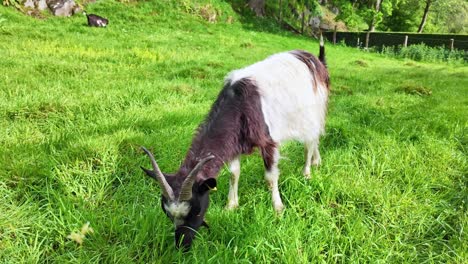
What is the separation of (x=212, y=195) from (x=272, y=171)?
0.71m

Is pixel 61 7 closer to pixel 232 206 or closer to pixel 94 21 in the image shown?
pixel 94 21

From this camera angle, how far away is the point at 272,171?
357cm

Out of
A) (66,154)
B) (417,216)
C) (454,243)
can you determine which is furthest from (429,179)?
(66,154)

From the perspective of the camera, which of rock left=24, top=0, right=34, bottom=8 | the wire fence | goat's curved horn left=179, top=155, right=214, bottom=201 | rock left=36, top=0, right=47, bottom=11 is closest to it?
goat's curved horn left=179, top=155, right=214, bottom=201

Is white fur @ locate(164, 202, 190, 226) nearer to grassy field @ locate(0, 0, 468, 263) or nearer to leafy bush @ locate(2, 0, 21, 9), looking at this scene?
grassy field @ locate(0, 0, 468, 263)

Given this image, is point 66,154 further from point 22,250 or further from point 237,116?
point 237,116

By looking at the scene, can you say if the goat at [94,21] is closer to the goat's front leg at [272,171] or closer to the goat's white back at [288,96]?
the goat's white back at [288,96]

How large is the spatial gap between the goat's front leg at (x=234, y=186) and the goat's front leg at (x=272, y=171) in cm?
30

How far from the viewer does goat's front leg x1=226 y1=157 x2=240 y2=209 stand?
3480mm

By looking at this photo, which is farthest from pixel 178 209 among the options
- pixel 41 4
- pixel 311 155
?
pixel 41 4

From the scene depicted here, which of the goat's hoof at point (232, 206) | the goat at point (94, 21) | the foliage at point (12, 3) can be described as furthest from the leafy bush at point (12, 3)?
the goat's hoof at point (232, 206)

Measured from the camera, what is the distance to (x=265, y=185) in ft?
12.7

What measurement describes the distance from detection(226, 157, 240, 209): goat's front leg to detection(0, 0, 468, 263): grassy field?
0.34 feet

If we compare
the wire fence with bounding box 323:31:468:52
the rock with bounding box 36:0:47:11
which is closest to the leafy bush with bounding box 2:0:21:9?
the rock with bounding box 36:0:47:11
